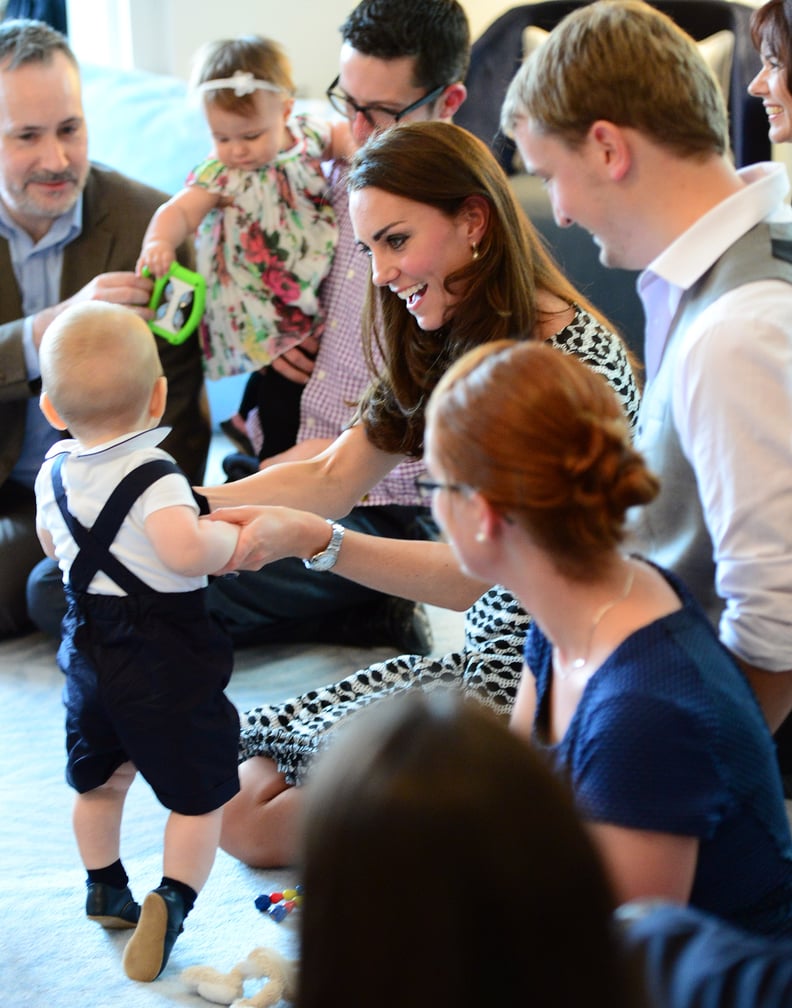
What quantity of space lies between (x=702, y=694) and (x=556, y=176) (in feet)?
2.03

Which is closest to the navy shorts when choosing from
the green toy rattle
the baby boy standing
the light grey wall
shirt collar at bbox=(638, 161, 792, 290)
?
the baby boy standing

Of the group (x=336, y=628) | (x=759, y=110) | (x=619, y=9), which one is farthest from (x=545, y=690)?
(x=759, y=110)

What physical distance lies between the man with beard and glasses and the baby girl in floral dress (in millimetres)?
97

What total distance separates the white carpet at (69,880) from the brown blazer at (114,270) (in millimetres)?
466

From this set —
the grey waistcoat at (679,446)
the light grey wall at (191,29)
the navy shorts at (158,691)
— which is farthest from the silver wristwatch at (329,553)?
the light grey wall at (191,29)

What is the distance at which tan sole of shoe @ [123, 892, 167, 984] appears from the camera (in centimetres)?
152

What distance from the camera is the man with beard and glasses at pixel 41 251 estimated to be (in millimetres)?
2537

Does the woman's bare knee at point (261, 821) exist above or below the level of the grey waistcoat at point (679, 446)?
below

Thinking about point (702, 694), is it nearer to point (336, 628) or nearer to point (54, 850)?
point (54, 850)

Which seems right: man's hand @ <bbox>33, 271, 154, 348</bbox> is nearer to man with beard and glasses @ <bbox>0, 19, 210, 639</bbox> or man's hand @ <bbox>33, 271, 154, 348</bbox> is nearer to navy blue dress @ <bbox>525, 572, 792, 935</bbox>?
man with beard and glasses @ <bbox>0, 19, 210, 639</bbox>

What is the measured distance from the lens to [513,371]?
1.09 metres

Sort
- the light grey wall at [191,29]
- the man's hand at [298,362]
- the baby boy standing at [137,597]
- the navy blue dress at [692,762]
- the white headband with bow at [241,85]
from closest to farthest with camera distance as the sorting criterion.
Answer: the navy blue dress at [692,762] → the baby boy standing at [137,597] → the white headband with bow at [241,85] → the man's hand at [298,362] → the light grey wall at [191,29]

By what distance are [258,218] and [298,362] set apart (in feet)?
1.00

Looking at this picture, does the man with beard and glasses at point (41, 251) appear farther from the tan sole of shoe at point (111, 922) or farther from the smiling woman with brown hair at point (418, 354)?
the tan sole of shoe at point (111, 922)
